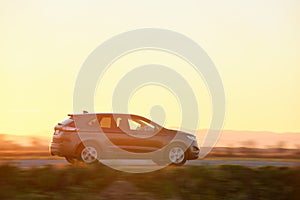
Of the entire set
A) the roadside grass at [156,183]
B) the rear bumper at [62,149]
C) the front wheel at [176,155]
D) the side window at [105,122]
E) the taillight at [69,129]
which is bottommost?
the roadside grass at [156,183]

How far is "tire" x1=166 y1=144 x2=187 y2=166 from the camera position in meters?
19.6

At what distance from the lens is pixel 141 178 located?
12969 mm

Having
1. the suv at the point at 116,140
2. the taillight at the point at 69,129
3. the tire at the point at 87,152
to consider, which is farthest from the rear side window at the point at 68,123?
the tire at the point at 87,152

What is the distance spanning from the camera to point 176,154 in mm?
19703

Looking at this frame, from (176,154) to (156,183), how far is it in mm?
7007

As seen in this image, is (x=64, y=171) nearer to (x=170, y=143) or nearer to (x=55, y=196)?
(x=55, y=196)

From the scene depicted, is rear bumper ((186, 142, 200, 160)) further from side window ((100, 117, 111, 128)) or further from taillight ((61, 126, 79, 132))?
taillight ((61, 126, 79, 132))

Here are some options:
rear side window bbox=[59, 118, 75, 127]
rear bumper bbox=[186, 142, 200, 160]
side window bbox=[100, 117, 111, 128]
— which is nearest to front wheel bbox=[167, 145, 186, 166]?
rear bumper bbox=[186, 142, 200, 160]

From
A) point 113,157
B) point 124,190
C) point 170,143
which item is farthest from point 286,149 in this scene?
point 124,190

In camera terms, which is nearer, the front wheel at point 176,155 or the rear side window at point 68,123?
the rear side window at point 68,123

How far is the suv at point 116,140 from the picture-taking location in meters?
19.0

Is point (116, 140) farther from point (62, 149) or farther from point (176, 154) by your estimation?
point (176, 154)

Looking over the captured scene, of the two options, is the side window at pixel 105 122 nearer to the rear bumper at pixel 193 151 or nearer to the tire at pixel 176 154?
the tire at pixel 176 154

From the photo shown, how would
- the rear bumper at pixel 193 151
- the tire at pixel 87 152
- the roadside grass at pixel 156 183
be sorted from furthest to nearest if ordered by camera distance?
the rear bumper at pixel 193 151 < the tire at pixel 87 152 < the roadside grass at pixel 156 183
